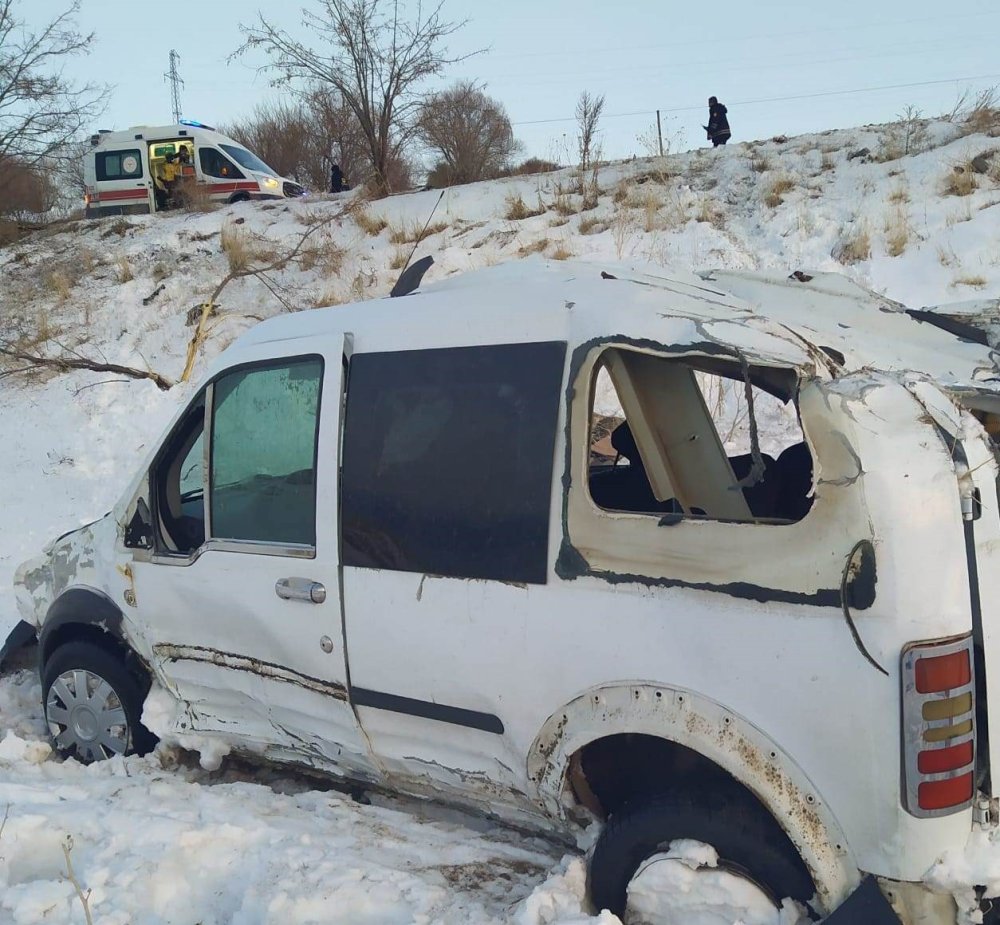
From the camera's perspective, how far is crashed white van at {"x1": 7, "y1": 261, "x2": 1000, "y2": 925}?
6.64 feet

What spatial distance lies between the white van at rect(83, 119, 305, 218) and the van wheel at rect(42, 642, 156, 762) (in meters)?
17.4

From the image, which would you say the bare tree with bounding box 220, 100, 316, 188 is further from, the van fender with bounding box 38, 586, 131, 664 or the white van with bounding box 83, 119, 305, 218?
the van fender with bounding box 38, 586, 131, 664

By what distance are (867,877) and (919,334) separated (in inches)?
70.0

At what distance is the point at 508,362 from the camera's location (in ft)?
8.73

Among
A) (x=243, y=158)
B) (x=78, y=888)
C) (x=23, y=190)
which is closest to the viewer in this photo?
(x=78, y=888)

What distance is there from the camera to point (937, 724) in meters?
1.98

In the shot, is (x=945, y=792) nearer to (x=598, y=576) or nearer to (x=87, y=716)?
(x=598, y=576)

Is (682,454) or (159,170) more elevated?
(159,170)

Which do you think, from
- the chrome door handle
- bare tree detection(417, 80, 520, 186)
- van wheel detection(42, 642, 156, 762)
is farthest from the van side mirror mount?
bare tree detection(417, 80, 520, 186)

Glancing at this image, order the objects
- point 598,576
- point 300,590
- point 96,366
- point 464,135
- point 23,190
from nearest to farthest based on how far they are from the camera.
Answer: point 598,576 < point 300,590 < point 96,366 < point 23,190 < point 464,135

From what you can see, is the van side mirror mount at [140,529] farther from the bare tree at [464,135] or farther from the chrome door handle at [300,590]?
the bare tree at [464,135]

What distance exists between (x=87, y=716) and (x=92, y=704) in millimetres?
72

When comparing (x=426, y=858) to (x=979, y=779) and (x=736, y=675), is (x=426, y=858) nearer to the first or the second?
(x=736, y=675)

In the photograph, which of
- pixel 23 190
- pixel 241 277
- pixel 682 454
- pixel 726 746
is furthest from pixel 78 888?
pixel 23 190
